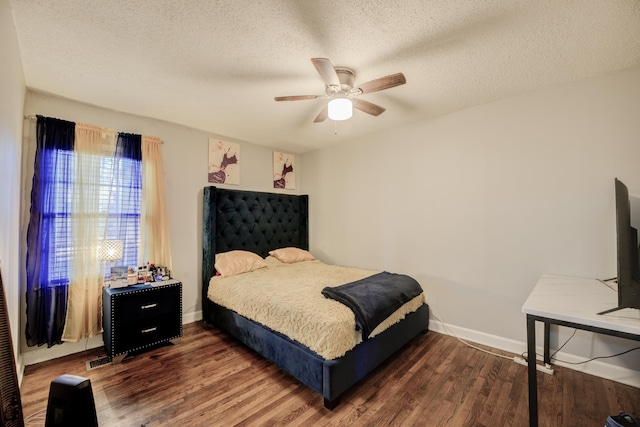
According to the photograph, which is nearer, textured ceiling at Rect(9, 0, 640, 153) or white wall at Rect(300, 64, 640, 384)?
textured ceiling at Rect(9, 0, 640, 153)

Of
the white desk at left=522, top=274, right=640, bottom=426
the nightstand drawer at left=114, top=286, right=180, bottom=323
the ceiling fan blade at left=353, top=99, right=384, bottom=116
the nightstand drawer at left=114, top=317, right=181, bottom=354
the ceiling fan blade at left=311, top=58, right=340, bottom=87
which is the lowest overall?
the nightstand drawer at left=114, top=317, right=181, bottom=354

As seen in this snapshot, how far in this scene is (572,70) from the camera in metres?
2.05

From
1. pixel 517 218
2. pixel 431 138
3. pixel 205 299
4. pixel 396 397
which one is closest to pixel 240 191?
pixel 205 299

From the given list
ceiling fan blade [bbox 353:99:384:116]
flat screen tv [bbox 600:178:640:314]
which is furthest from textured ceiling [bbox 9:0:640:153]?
flat screen tv [bbox 600:178:640:314]

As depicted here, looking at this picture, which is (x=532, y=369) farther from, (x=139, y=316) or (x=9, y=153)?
(x=9, y=153)

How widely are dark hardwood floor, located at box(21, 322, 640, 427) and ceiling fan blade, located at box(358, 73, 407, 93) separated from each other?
222 centimetres

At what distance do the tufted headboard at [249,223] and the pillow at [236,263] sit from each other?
0.12 metres

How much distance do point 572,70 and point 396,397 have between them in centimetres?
284

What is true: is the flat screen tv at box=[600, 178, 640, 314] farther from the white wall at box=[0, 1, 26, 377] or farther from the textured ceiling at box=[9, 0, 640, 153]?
the white wall at box=[0, 1, 26, 377]

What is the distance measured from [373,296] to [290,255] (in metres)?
1.82

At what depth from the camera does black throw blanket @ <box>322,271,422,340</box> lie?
195cm

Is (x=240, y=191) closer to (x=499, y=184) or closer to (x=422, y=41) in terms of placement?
(x=422, y=41)

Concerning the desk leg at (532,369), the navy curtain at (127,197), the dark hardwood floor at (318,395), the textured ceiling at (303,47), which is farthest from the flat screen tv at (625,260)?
the navy curtain at (127,197)

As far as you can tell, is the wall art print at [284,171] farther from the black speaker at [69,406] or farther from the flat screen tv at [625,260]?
the flat screen tv at [625,260]
